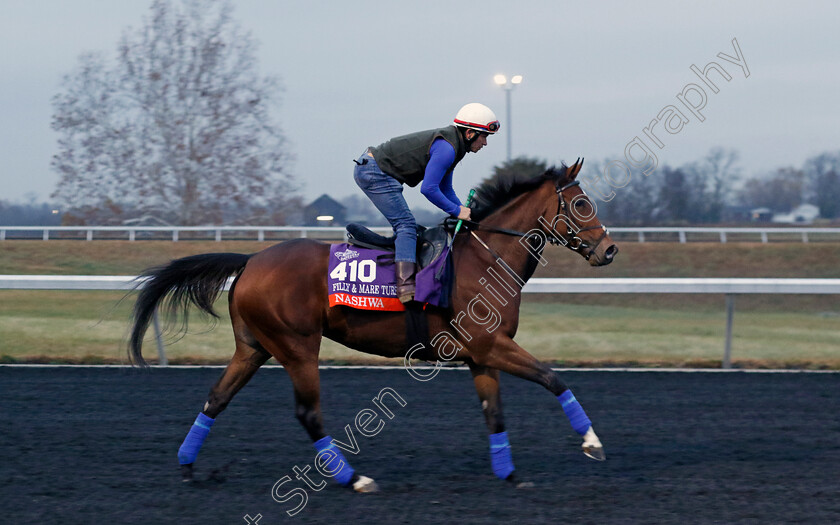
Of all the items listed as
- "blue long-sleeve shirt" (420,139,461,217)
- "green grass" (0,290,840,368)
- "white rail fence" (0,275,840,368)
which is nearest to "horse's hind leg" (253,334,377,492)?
"blue long-sleeve shirt" (420,139,461,217)

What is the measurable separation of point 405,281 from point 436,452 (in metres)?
1.19

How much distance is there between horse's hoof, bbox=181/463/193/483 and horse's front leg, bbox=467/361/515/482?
162cm

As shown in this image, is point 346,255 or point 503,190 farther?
point 503,190

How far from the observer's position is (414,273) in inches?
195

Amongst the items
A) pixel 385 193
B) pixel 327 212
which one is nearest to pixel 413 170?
pixel 385 193

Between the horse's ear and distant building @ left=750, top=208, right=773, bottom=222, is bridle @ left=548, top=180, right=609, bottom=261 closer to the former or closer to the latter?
the horse's ear

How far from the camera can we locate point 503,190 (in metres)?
5.32

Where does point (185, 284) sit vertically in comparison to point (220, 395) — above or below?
above

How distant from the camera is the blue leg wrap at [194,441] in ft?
15.9

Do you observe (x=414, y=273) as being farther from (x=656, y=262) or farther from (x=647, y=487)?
(x=656, y=262)

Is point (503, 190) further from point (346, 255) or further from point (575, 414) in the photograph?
point (575, 414)

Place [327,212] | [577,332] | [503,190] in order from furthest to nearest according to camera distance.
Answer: [327,212] < [577,332] < [503,190]

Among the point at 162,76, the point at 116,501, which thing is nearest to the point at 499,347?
the point at 116,501

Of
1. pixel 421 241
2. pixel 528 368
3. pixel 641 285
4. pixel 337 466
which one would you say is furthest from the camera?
pixel 641 285
